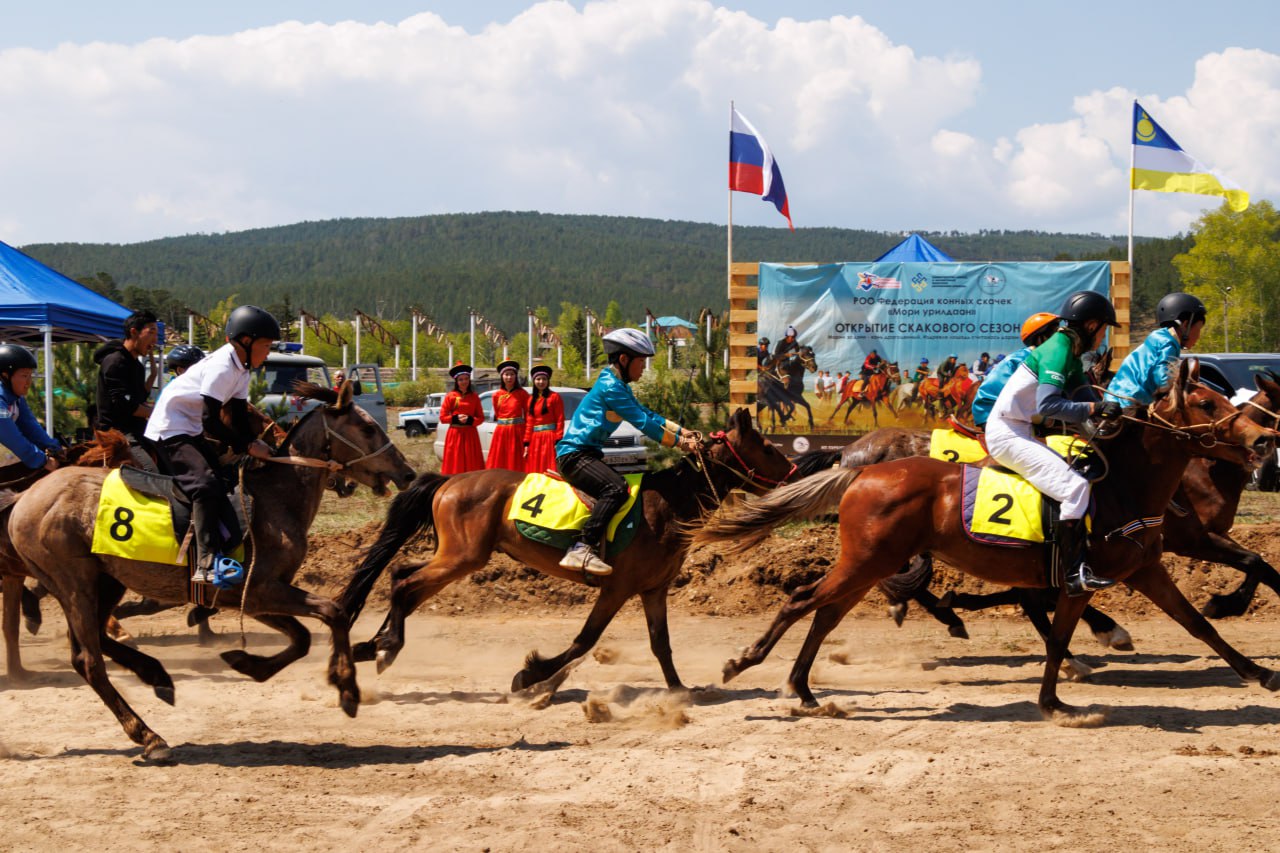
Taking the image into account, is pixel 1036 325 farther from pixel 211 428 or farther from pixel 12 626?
pixel 12 626

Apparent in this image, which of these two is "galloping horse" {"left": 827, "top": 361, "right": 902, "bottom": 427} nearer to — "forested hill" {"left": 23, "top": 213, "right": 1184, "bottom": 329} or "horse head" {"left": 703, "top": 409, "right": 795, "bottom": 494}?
"horse head" {"left": 703, "top": 409, "right": 795, "bottom": 494}

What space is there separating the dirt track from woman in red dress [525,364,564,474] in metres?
4.51

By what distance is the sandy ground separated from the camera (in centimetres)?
548

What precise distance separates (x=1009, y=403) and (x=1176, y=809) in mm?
2728

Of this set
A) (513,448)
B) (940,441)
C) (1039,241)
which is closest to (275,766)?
(940,441)

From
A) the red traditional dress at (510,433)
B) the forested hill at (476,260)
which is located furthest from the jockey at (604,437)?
the forested hill at (476,260)

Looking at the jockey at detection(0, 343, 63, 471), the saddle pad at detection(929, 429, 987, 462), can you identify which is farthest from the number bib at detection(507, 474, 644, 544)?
the jockey at detection(0, 343, 63, 471)

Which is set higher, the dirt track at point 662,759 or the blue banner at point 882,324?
the blue banner at point 882,324

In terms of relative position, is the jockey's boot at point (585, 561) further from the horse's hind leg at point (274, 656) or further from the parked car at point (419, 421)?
the parked car at point (419, 421)

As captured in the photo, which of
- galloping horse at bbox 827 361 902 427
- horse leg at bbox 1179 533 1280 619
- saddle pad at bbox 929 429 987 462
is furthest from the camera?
galloping horse at bbox 827 361 902 427

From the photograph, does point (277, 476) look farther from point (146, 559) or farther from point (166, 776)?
point (166, 776)

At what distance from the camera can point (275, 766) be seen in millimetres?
6715

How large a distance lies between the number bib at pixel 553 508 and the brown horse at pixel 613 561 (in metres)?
0.08

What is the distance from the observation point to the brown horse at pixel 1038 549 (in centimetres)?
746
